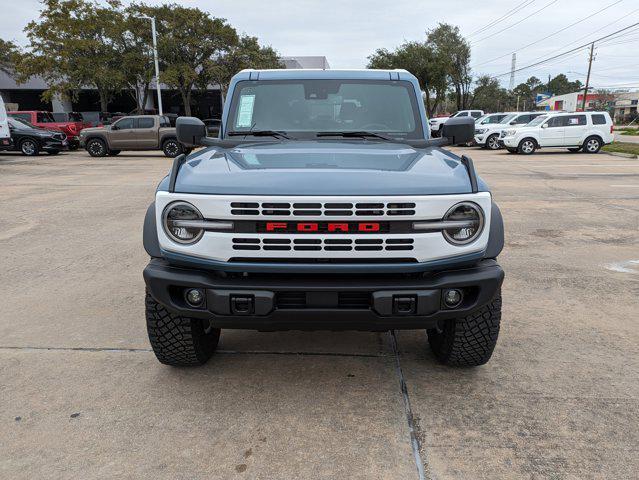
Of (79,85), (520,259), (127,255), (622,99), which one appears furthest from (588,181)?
(622,99)

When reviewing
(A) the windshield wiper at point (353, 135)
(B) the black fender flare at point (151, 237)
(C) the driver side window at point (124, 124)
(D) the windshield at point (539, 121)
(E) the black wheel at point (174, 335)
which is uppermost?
(D) the windshield at point (539, 121)

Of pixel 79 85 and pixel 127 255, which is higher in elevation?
pixel 79 85

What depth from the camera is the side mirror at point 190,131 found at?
3.74 m

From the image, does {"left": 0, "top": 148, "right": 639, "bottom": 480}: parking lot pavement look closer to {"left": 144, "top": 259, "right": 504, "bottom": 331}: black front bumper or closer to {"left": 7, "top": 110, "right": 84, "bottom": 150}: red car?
{"left": 144, "top": 259, "right": 504, "bottom": 331}: black front bumper

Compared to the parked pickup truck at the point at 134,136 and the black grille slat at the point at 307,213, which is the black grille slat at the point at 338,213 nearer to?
the black grille slat at the point at 307,213

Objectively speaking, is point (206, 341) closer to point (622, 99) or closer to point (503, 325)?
point (503, 325)

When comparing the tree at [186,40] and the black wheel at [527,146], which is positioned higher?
the tree at [186,40]

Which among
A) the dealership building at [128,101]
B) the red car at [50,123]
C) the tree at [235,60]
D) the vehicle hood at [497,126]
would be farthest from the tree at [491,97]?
the red car at [50,123]

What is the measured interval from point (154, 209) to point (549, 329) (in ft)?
9.72

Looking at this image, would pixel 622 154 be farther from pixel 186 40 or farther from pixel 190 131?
pixel 186 40

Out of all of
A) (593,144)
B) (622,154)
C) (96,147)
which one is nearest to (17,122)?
(96,147)

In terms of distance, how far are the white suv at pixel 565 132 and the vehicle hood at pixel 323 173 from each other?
1899cm

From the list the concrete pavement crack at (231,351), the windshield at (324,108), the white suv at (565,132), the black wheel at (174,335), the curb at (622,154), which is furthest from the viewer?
the white suv at (565,132)

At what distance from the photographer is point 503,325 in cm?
400
